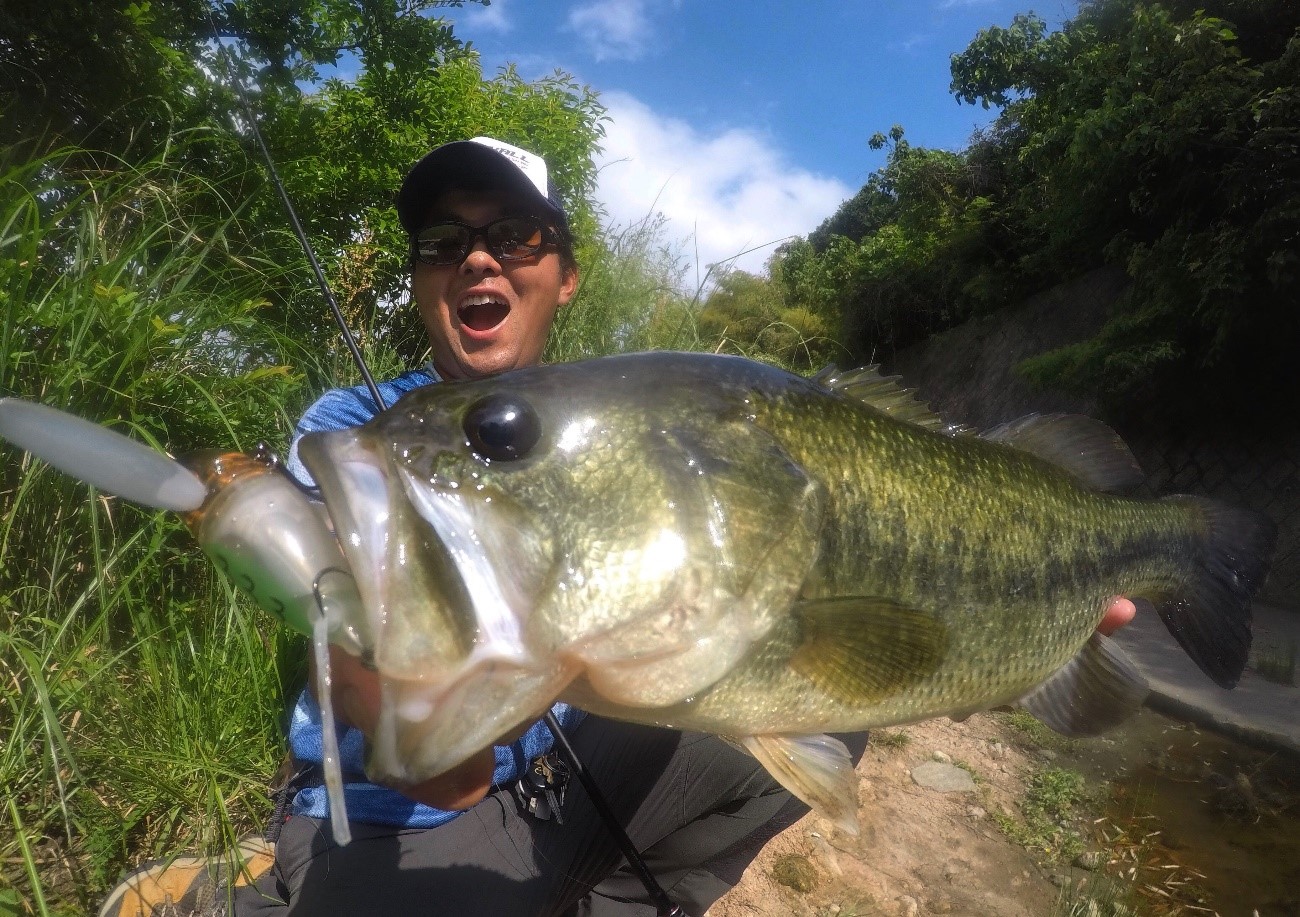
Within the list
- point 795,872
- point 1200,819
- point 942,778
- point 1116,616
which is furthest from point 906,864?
point 1116,616

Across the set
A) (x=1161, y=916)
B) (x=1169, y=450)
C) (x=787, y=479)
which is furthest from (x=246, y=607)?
(x=1169, y=450)

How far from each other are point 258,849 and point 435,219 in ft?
6.92

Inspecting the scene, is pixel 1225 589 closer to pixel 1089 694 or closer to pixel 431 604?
pixel 1089 694

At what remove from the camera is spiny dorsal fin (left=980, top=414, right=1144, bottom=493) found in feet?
6.10

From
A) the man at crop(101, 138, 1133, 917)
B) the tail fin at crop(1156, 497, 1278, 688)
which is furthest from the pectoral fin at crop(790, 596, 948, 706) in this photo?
the tail fin at crop(1156, 497, 1278, 688)

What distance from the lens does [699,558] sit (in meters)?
1.12

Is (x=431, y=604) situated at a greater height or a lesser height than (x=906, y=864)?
greater

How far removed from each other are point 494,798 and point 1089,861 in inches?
113

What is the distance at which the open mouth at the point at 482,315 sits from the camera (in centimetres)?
248

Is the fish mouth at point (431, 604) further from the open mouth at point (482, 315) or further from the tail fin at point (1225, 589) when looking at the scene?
the tail fin at point (1225, 589)

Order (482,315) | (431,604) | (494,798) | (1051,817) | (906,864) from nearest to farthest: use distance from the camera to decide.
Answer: (431,604)
(494,798)
(482,315)
(906,864)
(1051,817)

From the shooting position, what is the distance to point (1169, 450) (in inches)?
430

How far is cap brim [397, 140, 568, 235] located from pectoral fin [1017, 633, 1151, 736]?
2.08m

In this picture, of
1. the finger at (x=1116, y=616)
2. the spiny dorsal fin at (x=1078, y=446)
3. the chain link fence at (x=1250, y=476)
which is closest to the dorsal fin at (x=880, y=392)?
the spiny dorsal fin at (x=1078, y=446)
